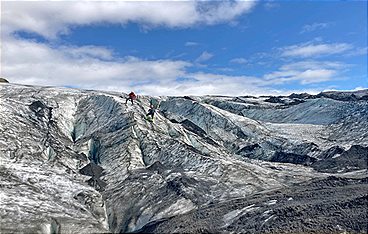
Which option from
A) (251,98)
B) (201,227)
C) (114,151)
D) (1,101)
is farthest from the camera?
(251,98)

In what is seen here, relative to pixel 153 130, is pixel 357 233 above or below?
below

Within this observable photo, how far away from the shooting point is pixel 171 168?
4034 centimetres

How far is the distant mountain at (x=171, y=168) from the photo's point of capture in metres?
28.0

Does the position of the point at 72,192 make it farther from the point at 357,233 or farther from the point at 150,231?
the point at 357,233

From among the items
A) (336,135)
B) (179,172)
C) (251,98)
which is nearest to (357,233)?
(179,172)

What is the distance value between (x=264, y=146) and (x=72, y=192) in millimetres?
26453

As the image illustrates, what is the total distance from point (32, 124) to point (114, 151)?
895 centimetres

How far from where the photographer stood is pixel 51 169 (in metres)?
37.9

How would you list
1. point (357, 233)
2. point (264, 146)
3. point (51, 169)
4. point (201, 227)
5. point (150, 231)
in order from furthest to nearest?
1. point (264, 146)
2. point (51, 169)
3. point (150, 231)
4. point (201, 227)
5. point (357, 233)

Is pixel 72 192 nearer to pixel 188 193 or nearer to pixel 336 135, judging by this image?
pixel 188 193

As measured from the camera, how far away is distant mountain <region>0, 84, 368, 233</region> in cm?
2795

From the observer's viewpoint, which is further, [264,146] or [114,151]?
[264,146]

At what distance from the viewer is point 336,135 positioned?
2159 inches

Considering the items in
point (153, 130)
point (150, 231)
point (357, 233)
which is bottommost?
point (150, 231)
